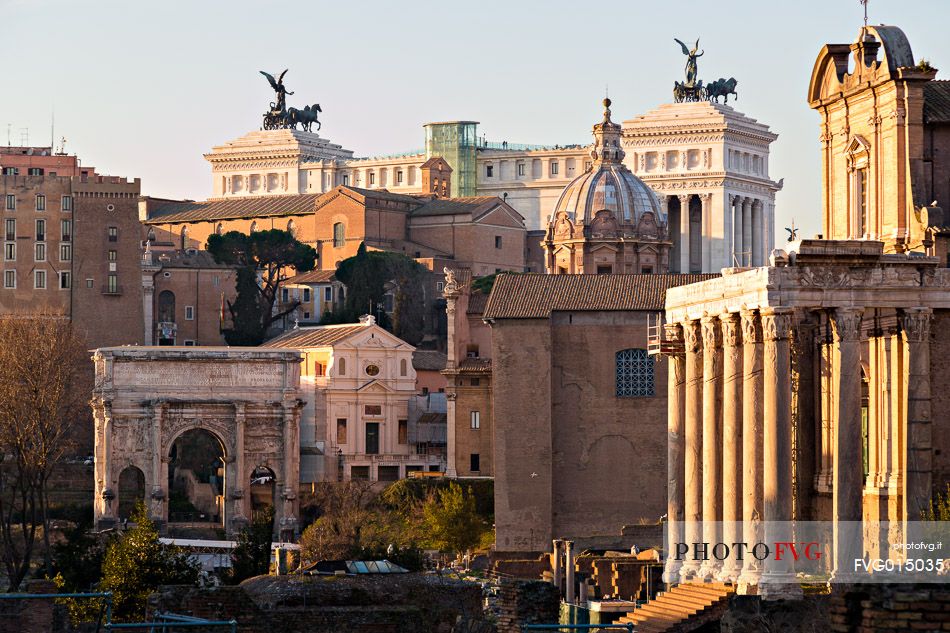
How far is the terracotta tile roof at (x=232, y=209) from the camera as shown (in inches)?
4491

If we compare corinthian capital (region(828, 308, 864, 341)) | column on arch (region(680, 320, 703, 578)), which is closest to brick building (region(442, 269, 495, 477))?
column on arch (region(680, 320, 703, 578))

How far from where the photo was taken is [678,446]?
3922cm

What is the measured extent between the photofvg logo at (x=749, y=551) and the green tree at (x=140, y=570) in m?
10.2

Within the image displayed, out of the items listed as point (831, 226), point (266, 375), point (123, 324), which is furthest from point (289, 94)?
point (831, 226)

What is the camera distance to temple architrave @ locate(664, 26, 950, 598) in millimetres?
33094

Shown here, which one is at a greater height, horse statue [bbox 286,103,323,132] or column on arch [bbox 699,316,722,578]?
horse statue [bbox 286,103,323,132]

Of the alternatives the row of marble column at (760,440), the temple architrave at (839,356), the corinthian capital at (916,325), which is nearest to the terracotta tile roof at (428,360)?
the temple architrave at (839,356)

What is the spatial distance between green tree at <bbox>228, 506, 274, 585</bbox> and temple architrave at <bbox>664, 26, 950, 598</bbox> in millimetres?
13246

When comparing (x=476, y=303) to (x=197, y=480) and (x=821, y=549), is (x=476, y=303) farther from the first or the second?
(x=821, y=549)

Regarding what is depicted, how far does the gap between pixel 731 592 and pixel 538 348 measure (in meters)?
24.3

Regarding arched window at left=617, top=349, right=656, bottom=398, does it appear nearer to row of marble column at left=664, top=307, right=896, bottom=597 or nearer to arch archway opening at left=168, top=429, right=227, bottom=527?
arch archway opening at left=168, top=429, right=227, bottom=527

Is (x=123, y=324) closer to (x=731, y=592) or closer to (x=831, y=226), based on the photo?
(x=831, y=226)

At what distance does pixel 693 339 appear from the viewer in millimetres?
37125

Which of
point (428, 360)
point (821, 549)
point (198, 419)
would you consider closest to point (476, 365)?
point (198, 419)
